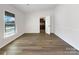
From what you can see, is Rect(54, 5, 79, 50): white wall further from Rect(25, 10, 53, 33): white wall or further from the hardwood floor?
Rect(25, 10, 53, 33): white wall

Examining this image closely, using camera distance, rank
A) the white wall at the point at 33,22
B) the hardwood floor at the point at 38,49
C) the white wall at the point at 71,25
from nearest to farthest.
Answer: the hardwood floor at the point at 38,49 → the white wall at the point at 71,25 → the white wall at the point at 33,22

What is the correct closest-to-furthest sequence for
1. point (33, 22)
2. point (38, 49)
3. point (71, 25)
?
point (38, 49) < point (71, 25) < point (33, 22)

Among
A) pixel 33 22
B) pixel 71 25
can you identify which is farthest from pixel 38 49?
pixel 33 22

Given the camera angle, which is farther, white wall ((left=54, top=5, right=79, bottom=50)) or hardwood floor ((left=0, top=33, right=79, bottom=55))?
white wall ((left=54, top=5, right=79, bottom=50))

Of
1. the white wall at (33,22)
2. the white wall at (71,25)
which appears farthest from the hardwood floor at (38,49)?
the white wall at (33,22)

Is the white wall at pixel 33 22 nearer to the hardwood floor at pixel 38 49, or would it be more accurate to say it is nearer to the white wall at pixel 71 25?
the white wall at pixel 71 25

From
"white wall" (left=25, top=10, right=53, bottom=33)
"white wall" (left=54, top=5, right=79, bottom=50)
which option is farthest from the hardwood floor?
"white wall" (left=25, top=10, right=53, bottom=33)

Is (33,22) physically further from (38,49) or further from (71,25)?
(38,49)

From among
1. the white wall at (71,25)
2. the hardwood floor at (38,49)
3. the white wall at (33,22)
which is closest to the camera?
the hardwood floor at (38,49)

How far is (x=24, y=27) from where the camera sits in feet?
33.8

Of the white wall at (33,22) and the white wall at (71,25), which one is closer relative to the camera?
the white wall at (71,25)

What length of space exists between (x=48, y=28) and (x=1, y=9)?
6.21 meters
